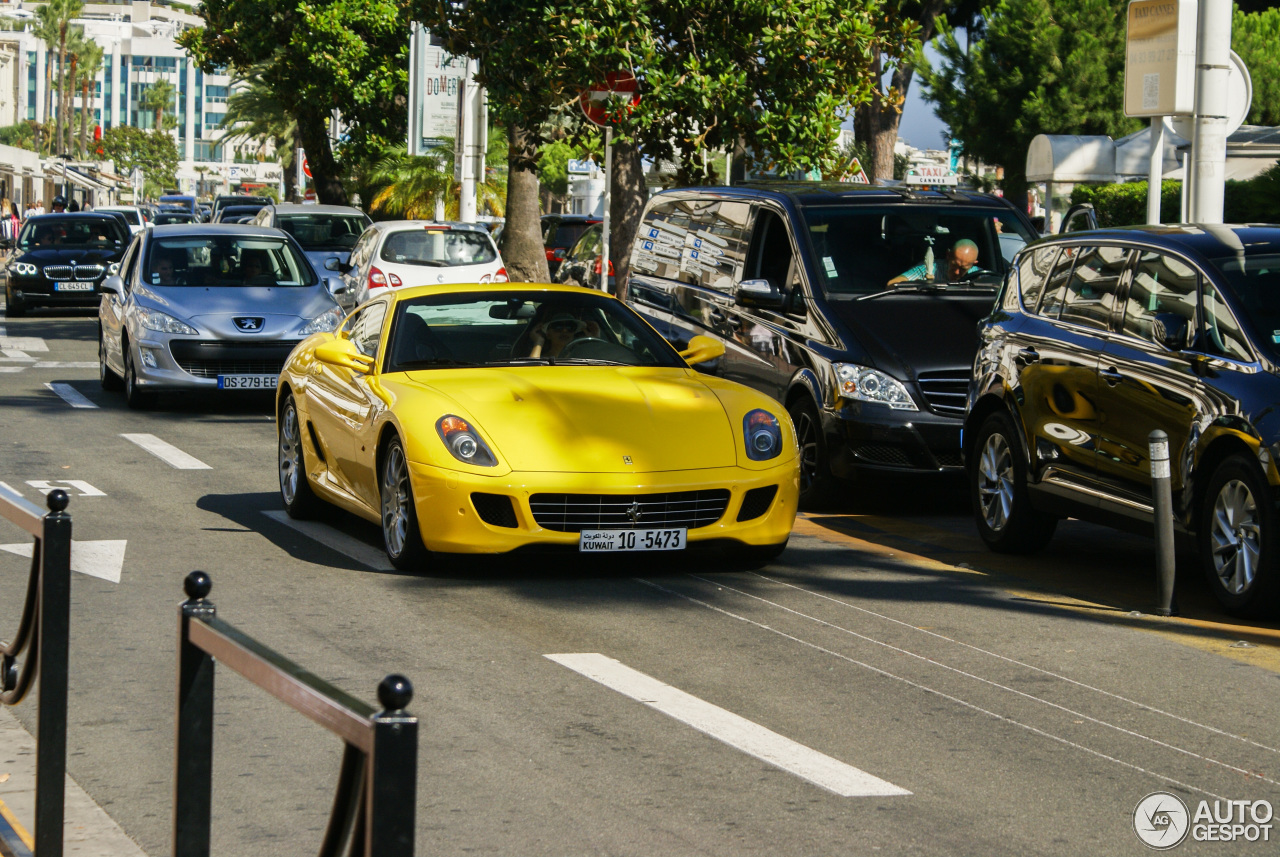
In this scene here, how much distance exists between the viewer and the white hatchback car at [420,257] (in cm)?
2248

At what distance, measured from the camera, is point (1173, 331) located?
26.3ft

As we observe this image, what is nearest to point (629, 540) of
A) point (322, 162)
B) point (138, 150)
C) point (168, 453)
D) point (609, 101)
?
point (168, 453)

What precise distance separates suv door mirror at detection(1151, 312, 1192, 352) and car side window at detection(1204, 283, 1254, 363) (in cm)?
8

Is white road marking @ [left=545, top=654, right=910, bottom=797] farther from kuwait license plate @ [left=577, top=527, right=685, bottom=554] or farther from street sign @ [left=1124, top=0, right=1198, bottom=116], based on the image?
street sign @ [left=1124, top=0, right=1198, bottom=116]

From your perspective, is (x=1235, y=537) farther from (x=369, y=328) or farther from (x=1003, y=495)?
(x=369, y=328)

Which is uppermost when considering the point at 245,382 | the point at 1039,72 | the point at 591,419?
the point at 1039,72

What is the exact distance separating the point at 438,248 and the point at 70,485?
11.9 metres

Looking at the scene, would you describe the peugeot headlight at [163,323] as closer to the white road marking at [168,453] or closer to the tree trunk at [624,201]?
the white road marking at [168,453]

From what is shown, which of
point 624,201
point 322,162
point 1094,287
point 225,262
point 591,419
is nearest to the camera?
point 591,419

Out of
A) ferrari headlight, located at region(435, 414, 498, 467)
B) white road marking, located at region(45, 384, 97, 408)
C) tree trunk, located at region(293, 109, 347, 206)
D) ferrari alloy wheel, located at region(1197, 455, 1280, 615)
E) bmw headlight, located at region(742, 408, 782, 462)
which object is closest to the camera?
ferrari alloy wheel, located at region(1197, 455, 1280, 615)

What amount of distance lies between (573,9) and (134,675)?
12.5 m

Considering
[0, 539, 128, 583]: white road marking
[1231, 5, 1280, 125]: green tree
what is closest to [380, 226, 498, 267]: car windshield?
[1231, 5, 1280, 125]: green tree

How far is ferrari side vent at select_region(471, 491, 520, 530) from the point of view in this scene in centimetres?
804

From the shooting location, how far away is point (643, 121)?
1753 cm
